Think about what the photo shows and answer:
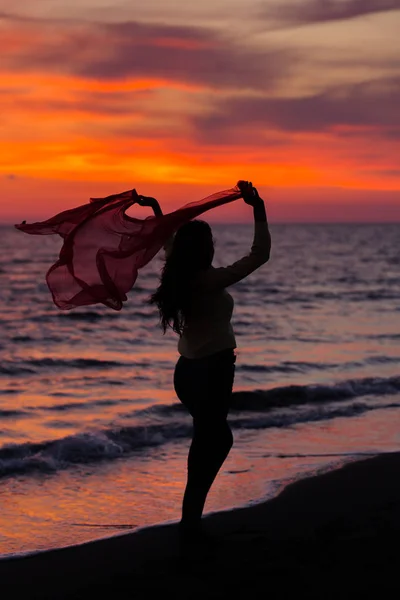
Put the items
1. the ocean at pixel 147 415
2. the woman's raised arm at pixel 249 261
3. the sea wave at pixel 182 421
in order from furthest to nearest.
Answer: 1. the sea wave at pixel 182 421
2. the ocean at pixel 147 415
3. the woman's raised arm at pixel 249 261

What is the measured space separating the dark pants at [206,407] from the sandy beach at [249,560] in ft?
1.52

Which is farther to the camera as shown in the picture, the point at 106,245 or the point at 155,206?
the point at 155,206

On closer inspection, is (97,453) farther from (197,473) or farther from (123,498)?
(197,473)

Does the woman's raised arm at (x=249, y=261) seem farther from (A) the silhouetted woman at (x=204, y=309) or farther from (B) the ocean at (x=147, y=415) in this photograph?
(B) the ocean at (x=147, y=415)

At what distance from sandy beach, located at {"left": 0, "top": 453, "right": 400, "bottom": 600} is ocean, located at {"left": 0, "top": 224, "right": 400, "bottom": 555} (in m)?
0.43

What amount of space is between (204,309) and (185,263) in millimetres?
293

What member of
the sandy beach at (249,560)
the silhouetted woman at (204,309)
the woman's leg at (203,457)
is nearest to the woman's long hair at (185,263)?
the silhouetted woman at (204,309)

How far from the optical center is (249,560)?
5.42 meters

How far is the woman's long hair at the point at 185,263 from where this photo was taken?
5281 millimetres

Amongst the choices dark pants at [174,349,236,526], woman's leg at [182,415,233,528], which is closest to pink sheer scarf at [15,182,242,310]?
dark pants at [174,349,236,526]

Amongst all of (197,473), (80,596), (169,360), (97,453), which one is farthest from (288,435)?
(169,360)

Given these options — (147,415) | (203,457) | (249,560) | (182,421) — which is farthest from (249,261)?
(147,415)

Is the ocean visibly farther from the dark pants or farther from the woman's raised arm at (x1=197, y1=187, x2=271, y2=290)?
the woman's raised arm at (x1=197, y1=187, x2=271, y2=290)

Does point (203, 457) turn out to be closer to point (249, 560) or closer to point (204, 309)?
point (249, 560)
